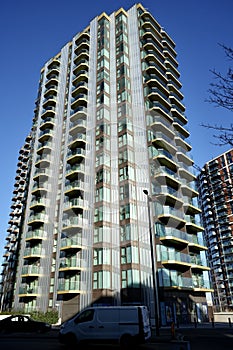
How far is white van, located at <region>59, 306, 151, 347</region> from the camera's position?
1144 centimetres

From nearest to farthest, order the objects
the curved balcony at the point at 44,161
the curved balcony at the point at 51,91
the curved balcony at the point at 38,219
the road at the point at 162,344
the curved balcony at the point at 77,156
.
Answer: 1. the road at the point at 162,344
2. the curved balcony at the point at 77,156
3. the curved balcony at the point at 38,219
4. the curved balcony at the point at 44,161
5. the curved balcony at the point at 51,91

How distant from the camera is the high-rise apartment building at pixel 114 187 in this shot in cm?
2795

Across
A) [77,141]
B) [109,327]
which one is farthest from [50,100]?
[109,327]

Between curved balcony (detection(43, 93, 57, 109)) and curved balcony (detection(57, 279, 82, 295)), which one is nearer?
curved balcony (detection(57, 279, 82, 295))

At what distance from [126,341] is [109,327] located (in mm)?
873

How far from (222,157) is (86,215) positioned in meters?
73.1

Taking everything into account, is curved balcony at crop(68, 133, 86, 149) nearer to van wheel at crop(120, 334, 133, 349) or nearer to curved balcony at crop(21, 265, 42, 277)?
curved balcony at crop(21, 265, 42, 277)

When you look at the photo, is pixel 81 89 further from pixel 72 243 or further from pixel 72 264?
pixel 72 264

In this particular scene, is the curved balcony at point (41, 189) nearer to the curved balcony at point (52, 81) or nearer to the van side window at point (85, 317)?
the curved balcony at point (52, 81)

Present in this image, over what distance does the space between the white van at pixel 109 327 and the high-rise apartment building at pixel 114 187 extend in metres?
11.4

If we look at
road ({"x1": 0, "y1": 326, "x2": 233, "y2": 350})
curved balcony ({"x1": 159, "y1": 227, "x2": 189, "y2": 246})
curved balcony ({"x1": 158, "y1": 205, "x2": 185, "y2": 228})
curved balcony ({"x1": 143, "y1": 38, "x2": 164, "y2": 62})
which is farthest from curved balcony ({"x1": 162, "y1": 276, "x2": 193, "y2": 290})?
curved balcony ({"x1": 143, "y1": 38, "x2": 164, "y2": 62})

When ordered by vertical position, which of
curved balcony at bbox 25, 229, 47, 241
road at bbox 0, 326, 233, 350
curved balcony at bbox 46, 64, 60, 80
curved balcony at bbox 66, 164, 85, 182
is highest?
curved balcony at bbox 46, 64, 60, 80

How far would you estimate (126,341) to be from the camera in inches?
448

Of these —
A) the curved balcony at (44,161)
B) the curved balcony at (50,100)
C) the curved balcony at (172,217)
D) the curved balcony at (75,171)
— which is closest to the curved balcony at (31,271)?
the curved balcony at (75,171)
